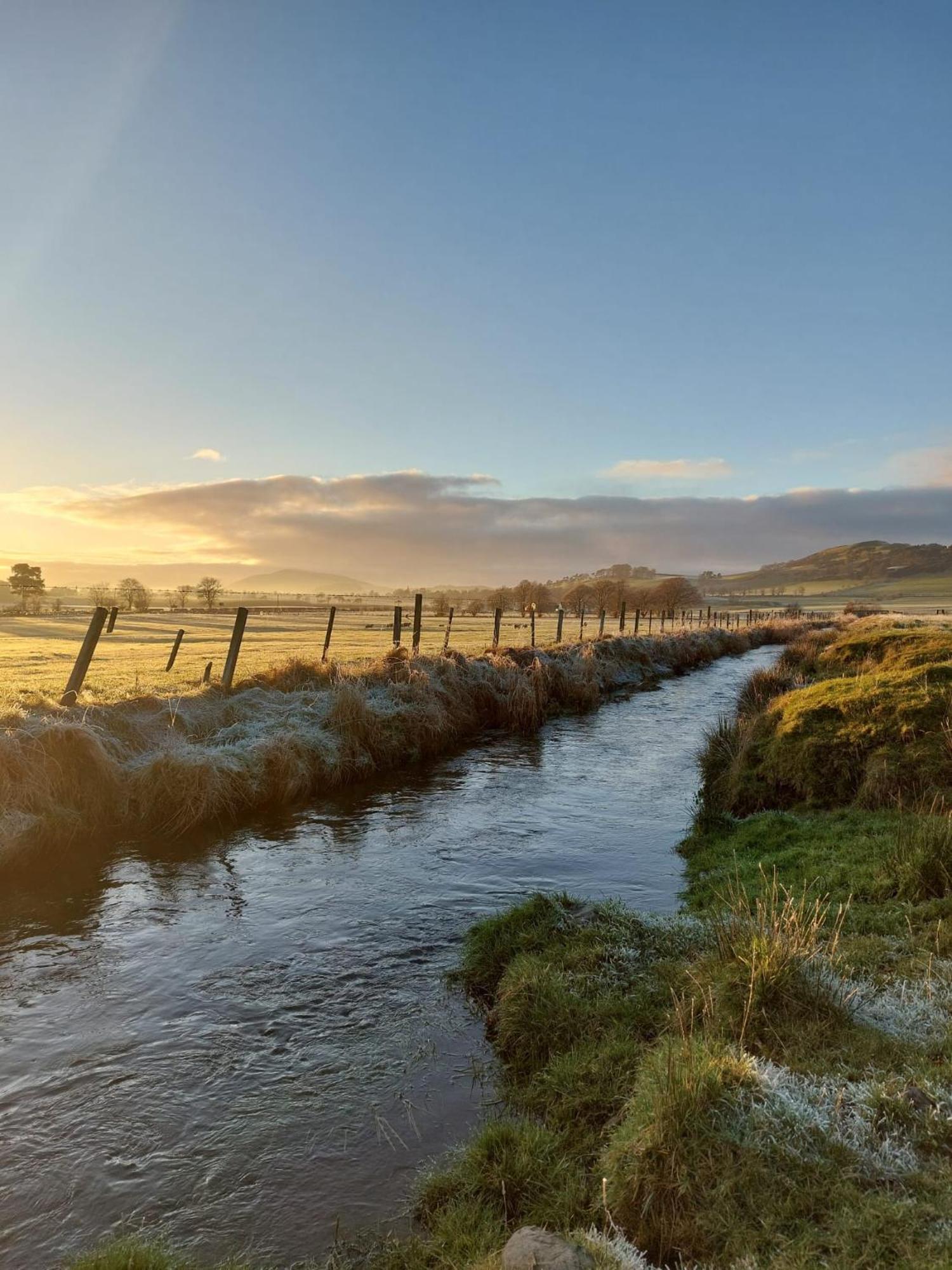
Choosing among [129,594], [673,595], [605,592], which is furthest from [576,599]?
[129,594]

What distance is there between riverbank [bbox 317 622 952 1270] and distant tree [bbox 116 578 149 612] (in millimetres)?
96772

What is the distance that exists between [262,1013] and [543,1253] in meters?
4.40

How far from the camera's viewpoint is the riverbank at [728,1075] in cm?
388

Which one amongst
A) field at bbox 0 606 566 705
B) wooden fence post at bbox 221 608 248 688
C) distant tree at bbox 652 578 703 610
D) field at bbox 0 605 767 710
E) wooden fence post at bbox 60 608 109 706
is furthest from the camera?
distant tree at bbox 652 578 703 610

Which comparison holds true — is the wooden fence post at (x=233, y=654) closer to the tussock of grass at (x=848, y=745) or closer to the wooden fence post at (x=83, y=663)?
the wooden fence post at (x=83, y=663)

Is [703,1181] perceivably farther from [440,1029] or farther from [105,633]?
[105,633]

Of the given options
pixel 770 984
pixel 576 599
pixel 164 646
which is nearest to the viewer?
pixel 770 984

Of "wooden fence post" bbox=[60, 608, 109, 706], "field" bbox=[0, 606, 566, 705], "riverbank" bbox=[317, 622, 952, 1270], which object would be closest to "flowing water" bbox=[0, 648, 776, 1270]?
"riverbank" bbox=[317, 622, 952, 1270]

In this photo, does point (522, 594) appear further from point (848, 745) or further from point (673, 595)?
point (848, 745)

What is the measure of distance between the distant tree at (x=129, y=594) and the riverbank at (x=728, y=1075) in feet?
317

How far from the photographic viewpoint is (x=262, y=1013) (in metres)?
7.41

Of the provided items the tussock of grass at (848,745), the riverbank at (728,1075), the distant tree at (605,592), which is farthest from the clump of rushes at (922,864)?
the distant tree at (605,592)

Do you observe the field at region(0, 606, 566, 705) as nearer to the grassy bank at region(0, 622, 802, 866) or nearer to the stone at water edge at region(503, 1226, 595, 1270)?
the grassy bank at region(0, 622, 802, 866)

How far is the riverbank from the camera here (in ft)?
12.7
